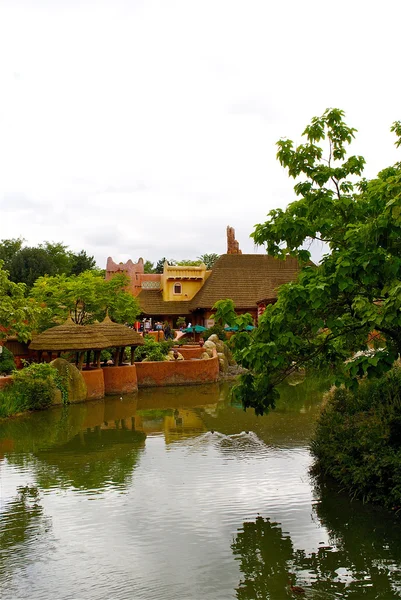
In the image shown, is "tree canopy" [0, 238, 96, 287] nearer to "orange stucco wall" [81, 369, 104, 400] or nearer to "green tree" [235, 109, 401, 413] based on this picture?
"orange stucco wall" [81, 369, 104, 400]

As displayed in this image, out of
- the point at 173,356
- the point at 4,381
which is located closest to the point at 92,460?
the point at 4,381

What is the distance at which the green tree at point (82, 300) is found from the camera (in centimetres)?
3136

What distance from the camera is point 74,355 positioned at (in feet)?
90.9

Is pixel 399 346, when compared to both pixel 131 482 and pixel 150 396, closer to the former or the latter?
pixel 131 482

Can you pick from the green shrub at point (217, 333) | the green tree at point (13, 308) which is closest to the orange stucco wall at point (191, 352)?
the green shrub at point (217, 333)

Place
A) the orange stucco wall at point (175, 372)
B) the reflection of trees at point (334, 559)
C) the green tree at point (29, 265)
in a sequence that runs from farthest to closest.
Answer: the green tree at point (29, 265) < the orange stucco wall at point (175, 372) < the reflection of trees at point (334, 559)

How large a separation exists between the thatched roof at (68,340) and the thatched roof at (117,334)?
124 centimetres

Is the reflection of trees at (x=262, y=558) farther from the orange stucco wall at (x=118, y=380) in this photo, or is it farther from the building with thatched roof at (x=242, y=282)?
the building with thatched roof at (x=242, y=282)

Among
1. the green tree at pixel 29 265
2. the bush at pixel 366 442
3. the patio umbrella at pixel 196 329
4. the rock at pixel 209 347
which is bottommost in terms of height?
the bush at pixel 366 442

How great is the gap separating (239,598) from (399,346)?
427 centimetres

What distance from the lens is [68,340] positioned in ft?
76.0

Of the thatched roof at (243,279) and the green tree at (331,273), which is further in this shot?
the thatched roof at (243,279)

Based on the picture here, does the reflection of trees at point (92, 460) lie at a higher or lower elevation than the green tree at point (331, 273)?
lower

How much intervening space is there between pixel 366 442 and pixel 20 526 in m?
5.74
